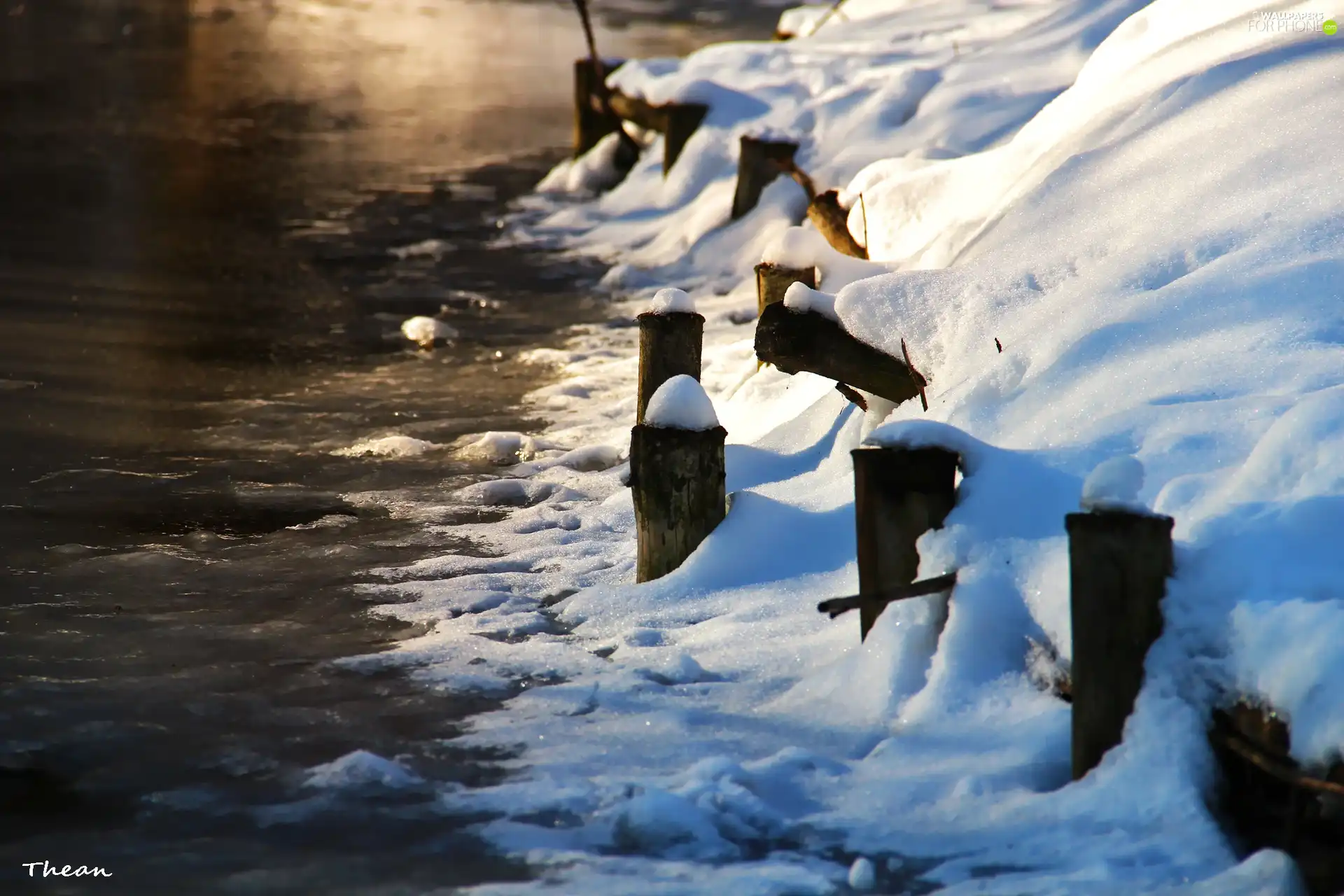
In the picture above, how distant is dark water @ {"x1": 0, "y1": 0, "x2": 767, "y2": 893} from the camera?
12.2ft

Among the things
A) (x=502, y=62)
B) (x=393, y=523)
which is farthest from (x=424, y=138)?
(x=393, y=523)

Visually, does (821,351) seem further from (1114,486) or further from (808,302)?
(1114,486)

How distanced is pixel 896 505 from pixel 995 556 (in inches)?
11.5

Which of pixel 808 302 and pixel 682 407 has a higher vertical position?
pixel 808 302

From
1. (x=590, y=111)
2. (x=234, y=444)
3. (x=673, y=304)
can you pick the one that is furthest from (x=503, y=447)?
(x=590, y=111)

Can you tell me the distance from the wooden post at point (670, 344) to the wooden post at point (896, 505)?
2037 mm

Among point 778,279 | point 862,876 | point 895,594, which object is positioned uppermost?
point 778,279

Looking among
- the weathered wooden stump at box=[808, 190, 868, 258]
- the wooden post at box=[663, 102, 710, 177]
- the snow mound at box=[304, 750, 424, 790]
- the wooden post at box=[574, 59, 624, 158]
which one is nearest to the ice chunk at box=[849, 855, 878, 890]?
the snow mound at box=[304, 750, 424, 790]

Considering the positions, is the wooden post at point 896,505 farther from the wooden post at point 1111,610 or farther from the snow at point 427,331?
the snow at point 427,331

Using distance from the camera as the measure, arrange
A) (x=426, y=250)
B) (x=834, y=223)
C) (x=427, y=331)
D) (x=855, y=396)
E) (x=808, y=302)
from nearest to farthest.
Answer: (x=808, y=302), (x=855, y=396), (x=834, y=223), (x=427, y=331), (x=426, y=250)

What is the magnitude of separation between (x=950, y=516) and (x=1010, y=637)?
353 millimetres

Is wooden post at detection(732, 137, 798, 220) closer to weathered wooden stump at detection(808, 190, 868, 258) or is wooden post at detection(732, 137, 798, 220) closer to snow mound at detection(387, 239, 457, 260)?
snow mound at detection(387, 239, 457, 260)

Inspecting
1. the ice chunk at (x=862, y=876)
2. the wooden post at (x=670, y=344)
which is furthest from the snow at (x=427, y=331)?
the ice chunk at (x=862, y=876)

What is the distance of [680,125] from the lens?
12.5 metres
